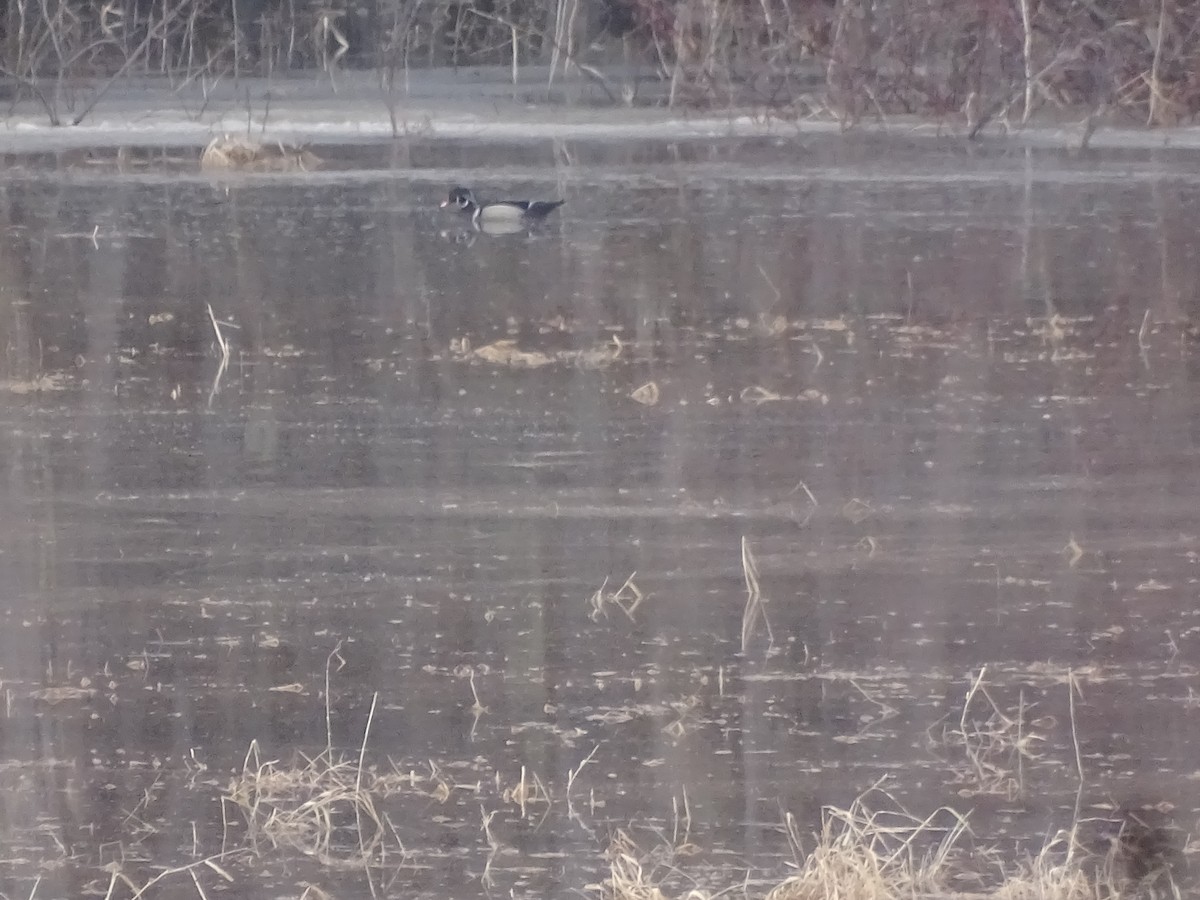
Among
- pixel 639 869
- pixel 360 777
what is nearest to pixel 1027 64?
pixel 360 777

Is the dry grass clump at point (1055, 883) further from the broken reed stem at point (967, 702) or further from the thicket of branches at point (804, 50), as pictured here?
the thicket of branches at point (804, 50)

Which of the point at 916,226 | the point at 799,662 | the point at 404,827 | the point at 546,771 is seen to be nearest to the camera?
the point at 404,827

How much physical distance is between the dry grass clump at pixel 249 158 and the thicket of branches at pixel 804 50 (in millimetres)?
2102

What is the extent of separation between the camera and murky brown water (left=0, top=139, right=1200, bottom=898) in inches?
142

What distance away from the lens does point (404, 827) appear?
350 cm

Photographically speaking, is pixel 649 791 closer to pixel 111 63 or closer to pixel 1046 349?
pixel 1046 349

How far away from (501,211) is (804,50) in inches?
334

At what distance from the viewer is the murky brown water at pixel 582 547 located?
11.9ft

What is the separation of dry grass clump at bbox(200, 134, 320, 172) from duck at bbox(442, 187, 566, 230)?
355 cm

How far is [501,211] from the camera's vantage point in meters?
10.5

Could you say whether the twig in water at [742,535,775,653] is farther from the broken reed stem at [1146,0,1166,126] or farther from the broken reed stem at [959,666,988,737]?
the broken reed stem at [1146,0,1166,126]

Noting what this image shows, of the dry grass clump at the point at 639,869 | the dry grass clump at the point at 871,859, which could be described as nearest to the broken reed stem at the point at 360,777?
the dry grass clump at the point at 639,869

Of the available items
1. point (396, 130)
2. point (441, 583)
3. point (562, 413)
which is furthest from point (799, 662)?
point (396, 130)

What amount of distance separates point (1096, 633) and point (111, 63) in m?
20.4
